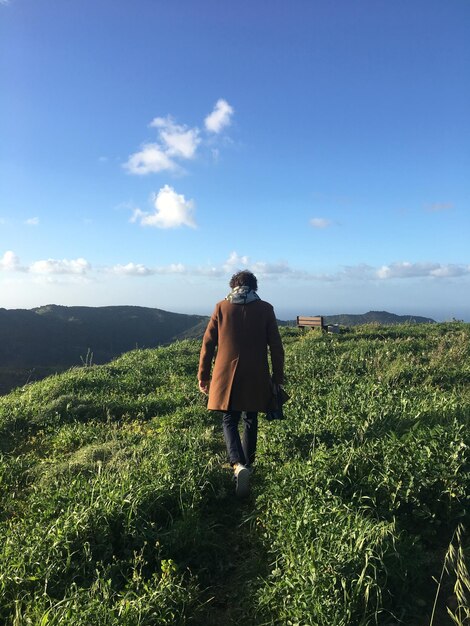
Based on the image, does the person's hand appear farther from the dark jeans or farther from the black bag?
the black bag

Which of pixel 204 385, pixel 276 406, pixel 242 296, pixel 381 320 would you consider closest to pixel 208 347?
pixel 204 385

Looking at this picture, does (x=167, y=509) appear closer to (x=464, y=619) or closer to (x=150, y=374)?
(x=464, y=619)

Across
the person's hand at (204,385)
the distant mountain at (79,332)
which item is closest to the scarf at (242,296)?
the person's hand at (204,385)

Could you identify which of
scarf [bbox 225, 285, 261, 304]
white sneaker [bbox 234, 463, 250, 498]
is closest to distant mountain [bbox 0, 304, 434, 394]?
scarf [bbox 225, 285, 261, 304]

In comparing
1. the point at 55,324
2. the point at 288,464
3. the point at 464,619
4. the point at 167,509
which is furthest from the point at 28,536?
the point at 55,324

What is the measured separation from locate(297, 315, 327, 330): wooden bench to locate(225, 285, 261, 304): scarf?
12258 millimetres

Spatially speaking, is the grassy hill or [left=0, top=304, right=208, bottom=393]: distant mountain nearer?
the grassy hill

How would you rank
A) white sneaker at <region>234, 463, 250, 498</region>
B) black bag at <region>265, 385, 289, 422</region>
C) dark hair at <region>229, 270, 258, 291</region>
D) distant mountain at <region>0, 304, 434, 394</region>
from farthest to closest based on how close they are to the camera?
1. distant mountain at <region>0, 304, 434, 394</region>
2. dark hair at <region>229, 270, 258, 291</region>
3. black bag at <region>265, 385, 289, 422</region>
4. white sneaker at <region>234, 463, 250, 498</region>

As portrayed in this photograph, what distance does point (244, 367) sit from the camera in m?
4.75

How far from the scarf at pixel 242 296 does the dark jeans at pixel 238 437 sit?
1.26m

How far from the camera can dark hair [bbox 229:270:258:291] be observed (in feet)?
16.5

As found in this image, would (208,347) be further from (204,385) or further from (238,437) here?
(238,437)

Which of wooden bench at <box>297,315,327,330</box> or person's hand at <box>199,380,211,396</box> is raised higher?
wooden bench at <box>297,315,327,330</box>

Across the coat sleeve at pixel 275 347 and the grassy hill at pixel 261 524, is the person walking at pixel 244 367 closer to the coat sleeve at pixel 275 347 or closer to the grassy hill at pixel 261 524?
the coat sleeve at pixel 275 347
